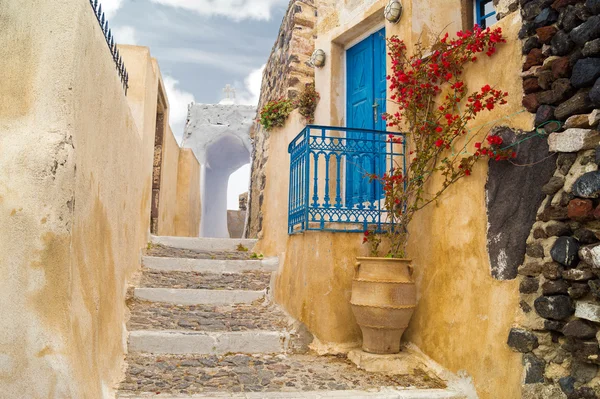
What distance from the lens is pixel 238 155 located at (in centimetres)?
1638

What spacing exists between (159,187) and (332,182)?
3264mm

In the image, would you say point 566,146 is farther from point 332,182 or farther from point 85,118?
point 332,182

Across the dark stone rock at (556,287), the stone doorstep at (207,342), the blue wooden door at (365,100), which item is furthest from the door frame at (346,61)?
the dark stone rock at (556,287)

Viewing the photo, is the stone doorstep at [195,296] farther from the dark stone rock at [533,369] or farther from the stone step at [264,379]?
the dark stone rock at [533,369]

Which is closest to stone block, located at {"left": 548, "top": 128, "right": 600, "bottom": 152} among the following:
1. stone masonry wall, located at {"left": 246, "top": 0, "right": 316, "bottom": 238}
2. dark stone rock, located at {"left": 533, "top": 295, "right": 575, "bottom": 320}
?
dark stone rock, located at {"left": 533, "top": 295, "right": 575, "bottom": 320}

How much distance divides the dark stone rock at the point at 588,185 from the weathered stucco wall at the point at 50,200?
2.72m

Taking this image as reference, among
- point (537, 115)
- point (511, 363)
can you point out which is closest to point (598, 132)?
point (537, 115)

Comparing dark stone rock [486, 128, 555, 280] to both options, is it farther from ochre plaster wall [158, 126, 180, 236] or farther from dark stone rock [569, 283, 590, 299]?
ochre plaster wall [158, 126, 180, 236]

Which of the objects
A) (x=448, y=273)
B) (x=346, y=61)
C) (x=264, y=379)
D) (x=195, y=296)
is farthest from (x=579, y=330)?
(x=346, y=61)

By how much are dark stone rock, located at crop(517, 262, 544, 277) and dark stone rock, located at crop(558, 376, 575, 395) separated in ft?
2.02

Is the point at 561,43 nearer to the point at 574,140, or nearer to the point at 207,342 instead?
the point at 574,140

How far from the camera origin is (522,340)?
316 centimetres

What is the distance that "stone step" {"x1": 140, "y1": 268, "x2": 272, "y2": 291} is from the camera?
545 cm

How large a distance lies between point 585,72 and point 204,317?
3.67 m
